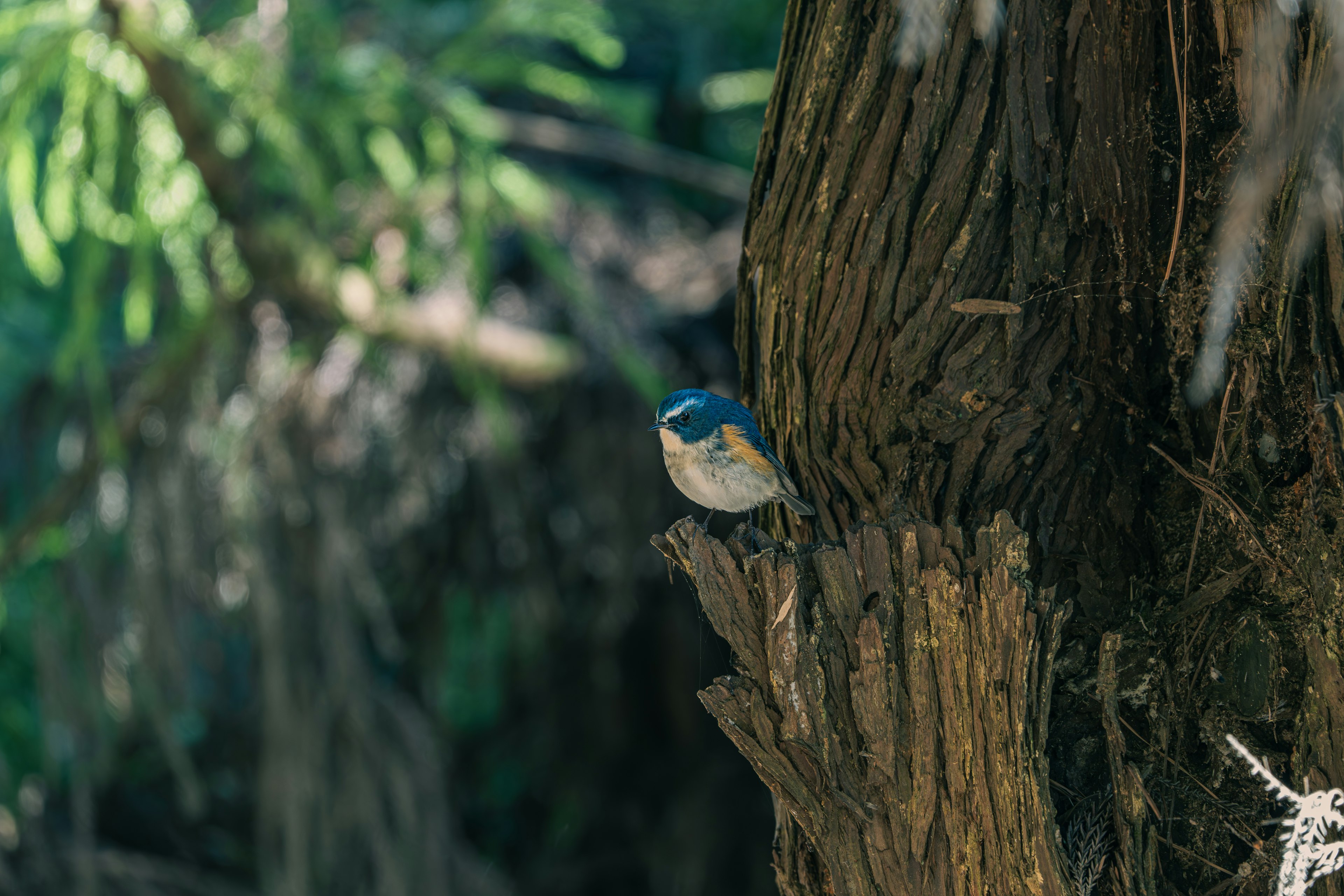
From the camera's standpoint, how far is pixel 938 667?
1.30m

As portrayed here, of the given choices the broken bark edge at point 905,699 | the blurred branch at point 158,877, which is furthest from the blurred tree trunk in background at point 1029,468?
the blurred branch at point 158,877

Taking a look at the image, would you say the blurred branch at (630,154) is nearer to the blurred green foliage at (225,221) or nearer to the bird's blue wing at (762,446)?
the blurred green foliage at (225,221)

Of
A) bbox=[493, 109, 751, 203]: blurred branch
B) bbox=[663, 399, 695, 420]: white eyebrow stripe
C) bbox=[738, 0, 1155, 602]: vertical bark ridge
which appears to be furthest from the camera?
bbox=[493, 109, 751, 203]: blurred branch

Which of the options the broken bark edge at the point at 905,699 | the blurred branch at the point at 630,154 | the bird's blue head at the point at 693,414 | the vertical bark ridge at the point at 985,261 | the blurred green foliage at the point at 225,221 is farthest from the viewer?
the blurred branch at the point at 630,154

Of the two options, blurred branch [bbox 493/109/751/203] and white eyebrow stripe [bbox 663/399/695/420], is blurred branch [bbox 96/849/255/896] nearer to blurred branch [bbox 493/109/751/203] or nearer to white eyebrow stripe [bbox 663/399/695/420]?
blurred branch [bbox 493/109/751/203]

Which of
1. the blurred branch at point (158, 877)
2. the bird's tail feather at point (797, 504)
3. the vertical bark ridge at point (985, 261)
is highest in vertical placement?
the vertical bark ridge at point (985, 261)

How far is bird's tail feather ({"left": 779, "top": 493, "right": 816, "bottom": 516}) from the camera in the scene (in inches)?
63.4

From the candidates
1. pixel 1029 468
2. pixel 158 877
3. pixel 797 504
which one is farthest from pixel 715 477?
pixel 158 877

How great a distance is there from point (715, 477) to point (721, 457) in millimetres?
33

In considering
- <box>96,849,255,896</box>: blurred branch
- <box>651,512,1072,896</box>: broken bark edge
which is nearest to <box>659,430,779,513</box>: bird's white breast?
<box>651,512,1072,896</box>: broken bark edge

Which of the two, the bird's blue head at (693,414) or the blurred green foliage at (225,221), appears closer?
the bird's blue head at (693,414)

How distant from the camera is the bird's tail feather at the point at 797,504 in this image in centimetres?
161

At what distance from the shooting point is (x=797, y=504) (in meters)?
1.62

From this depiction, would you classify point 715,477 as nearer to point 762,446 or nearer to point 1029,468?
point 762,446
